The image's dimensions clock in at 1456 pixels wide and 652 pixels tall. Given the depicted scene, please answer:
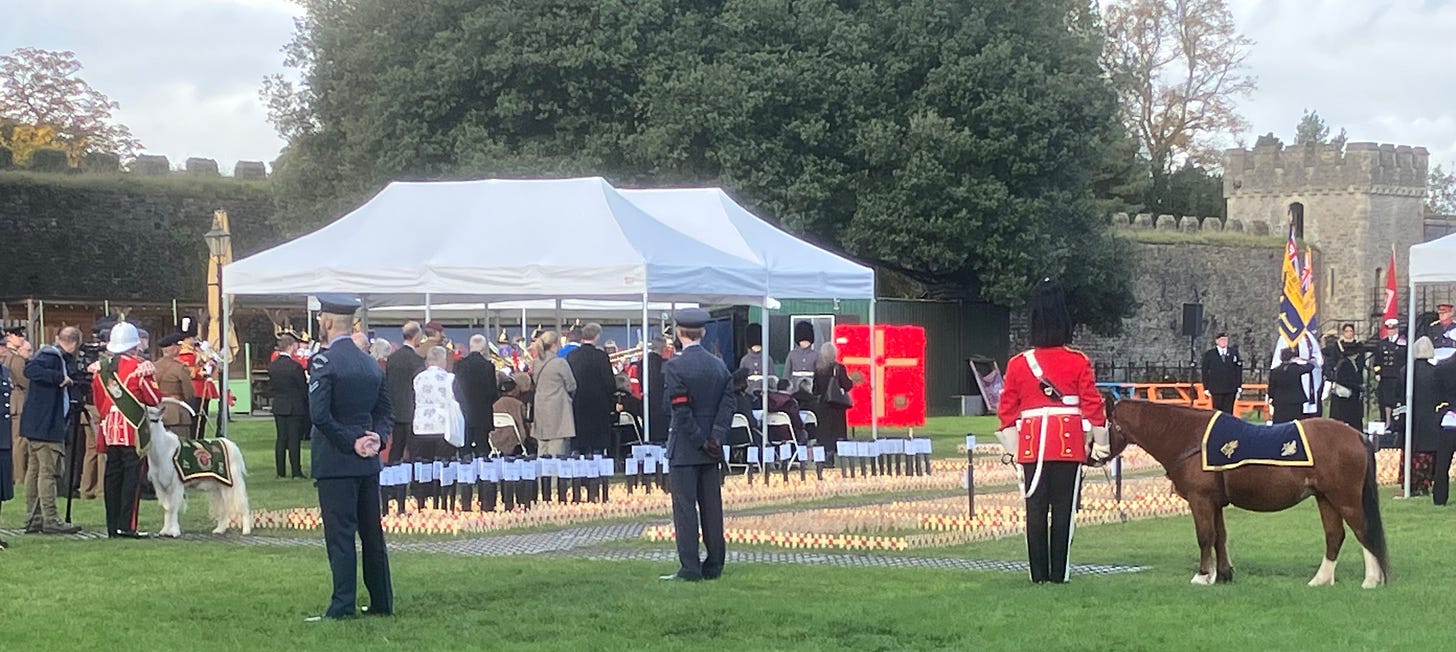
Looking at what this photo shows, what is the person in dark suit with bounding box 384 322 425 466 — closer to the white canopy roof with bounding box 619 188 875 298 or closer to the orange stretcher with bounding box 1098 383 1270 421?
the white canopy roof with bounding box 619 188 875 298

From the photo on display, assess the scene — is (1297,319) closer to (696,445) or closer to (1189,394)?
(1189,394)

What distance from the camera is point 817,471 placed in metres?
19.6

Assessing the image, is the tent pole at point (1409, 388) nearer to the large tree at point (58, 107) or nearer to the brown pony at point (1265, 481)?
the brown pony at point (1265, 481)

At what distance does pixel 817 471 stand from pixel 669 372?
8.31 m

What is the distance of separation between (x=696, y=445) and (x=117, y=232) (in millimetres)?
37858

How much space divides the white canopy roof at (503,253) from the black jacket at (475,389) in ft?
2.82

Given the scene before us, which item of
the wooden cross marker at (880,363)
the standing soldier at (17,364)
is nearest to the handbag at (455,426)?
the standing soldier at (17,364)

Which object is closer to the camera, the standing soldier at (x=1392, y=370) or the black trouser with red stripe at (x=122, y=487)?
the black trouser with red stripe at (x=122, y=487)

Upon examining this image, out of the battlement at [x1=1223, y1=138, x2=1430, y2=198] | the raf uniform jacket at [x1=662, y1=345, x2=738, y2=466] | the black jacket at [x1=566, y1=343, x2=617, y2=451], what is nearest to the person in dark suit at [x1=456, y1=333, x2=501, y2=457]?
the black jacket at [x1=566, y1=343, x2=617, y2=451]

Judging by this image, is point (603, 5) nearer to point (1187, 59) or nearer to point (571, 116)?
point (571, 116)

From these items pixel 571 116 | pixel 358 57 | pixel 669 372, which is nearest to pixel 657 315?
pixel 571 116

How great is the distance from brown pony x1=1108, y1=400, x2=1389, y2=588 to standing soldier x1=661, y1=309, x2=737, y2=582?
2416mm

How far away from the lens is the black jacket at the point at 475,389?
1761cm

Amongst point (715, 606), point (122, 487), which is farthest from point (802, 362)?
point (715, 606)
